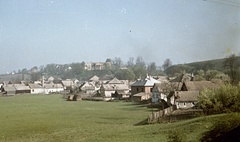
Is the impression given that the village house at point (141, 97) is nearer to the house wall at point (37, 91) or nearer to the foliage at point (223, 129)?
the foliage at point (223, 129)

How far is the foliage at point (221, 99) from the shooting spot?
1273 inches

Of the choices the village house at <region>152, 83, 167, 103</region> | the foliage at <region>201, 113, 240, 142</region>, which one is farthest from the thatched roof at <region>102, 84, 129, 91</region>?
the foliage at <region>201, 113, 240, 142</region>

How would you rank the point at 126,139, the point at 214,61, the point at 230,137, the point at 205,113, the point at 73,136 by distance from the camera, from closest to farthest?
the point at 230,137, the point at 126,139, the point at 73,136, the point at 205,113, the point at 214,61

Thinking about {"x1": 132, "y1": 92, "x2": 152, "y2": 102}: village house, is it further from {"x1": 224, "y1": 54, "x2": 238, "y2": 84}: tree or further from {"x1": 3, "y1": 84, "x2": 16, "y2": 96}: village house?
{"x1": 3, "y1": 84, "x2": 16, "y2": 96}: village house

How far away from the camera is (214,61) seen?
428 feet

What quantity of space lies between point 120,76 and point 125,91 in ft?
267

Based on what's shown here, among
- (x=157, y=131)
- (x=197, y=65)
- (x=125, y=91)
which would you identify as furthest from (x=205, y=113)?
(x=197, y=65)

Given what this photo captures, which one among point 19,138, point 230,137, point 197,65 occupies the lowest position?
point 19,138

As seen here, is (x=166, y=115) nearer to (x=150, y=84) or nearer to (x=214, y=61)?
(x=150, y=84)

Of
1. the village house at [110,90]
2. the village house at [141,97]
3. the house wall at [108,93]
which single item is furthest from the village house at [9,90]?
the village house at [141,97]

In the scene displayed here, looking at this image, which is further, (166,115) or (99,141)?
(166,115)

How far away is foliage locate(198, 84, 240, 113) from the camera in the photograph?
32344 mm

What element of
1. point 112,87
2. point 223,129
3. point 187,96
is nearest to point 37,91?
point 112,87

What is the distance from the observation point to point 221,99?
33438 millimetres
